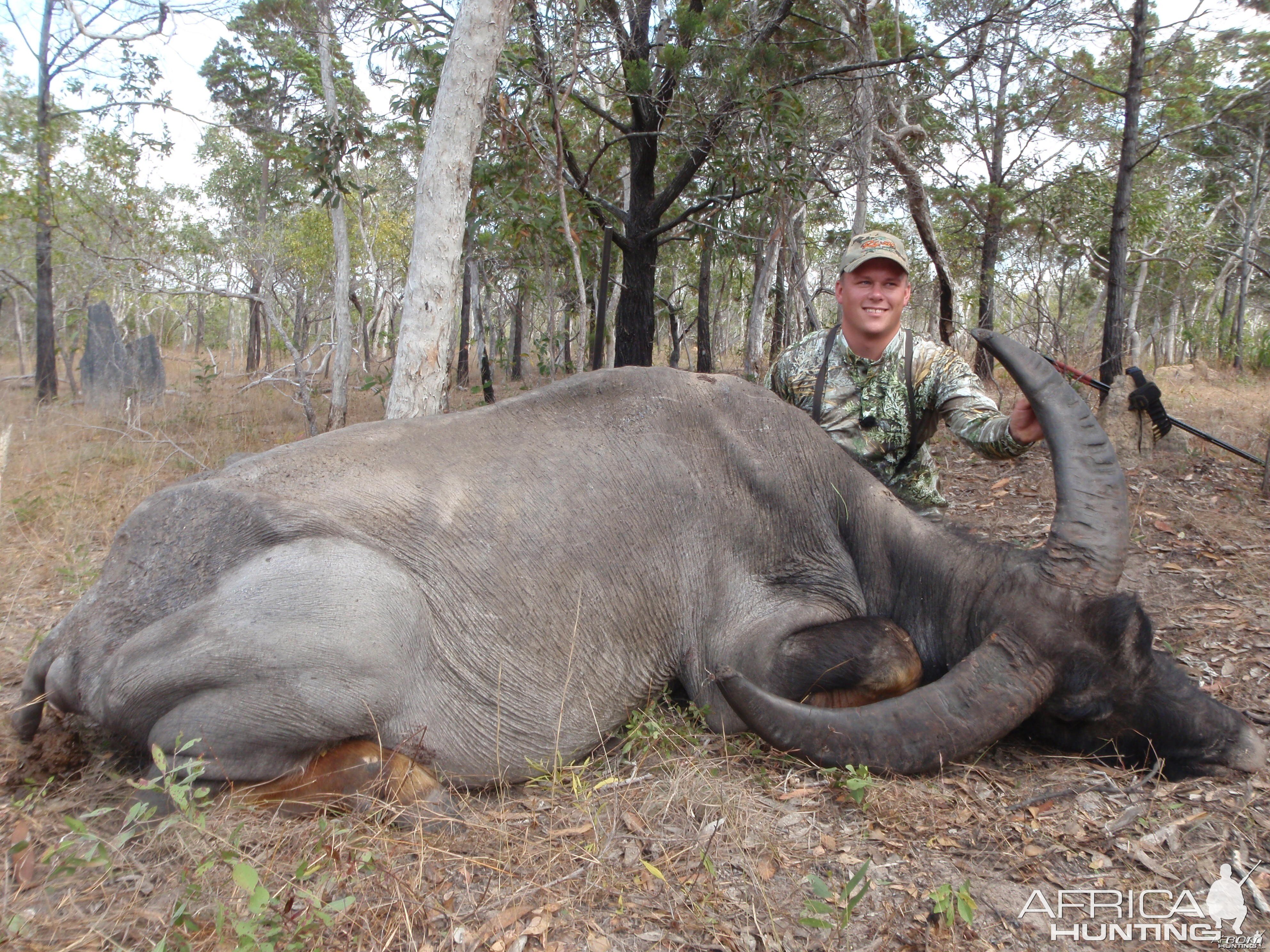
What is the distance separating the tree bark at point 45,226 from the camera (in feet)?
39.7

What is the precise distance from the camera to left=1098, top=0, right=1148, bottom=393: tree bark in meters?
7.89

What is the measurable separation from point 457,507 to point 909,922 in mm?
2127

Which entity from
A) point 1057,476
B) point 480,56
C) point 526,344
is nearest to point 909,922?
point 1057,476

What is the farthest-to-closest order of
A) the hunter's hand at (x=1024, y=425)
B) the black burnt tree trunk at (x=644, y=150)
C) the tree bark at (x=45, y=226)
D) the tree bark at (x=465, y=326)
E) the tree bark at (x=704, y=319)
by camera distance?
the tree bark at (x=465, y=326) → the tree bark at (x=704, y=319) → the tree bark at (x=45, y=226) → the black burnt tree trunk at (x=644, y=150) → the hunter's hand at (x=1024, y=425)

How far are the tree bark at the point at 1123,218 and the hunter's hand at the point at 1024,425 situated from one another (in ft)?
18.6

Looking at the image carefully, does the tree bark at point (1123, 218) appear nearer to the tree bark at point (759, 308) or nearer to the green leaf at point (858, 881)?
the tree bark at point (759, 308)

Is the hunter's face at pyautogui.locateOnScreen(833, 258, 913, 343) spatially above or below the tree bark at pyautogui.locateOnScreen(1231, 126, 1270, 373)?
below

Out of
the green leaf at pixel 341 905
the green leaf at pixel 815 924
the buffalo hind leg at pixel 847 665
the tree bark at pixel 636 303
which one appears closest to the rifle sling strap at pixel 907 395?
the buffalo hind leg at pixel 847 665

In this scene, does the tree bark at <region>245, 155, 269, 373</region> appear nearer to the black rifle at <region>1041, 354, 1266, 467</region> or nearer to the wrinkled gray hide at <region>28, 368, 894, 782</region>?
the wrinkled gray hide at <region>28, 368, 894, 782</region>

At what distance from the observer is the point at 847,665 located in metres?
3.13

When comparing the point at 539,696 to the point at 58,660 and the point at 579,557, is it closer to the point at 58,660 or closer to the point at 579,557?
the point at 579,557

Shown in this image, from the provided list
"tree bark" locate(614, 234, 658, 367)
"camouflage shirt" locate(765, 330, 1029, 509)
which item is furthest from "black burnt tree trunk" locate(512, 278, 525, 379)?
"camouflage shirt" locate(765, 330, 1029, 509)

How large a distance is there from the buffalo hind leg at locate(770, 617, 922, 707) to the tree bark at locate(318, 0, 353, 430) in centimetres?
746

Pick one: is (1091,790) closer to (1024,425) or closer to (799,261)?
(1024,425)
